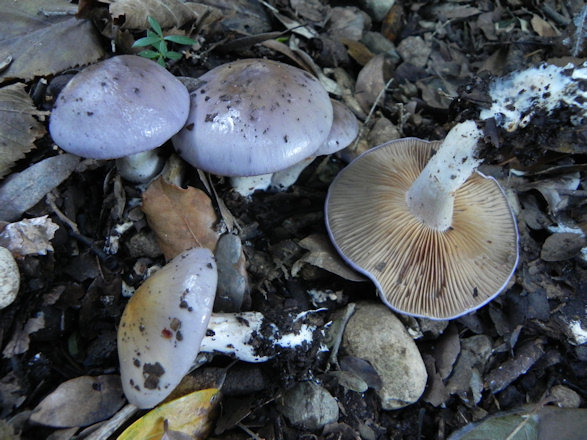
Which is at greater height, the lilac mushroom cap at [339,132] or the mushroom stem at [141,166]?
the lilac mushroom cap at [339,132]

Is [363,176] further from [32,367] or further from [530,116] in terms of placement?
[32,367]

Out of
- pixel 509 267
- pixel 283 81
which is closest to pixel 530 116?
pixel 509 267

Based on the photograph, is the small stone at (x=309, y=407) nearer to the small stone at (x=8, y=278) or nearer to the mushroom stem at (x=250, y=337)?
the mushroom stem at (x=250, y=337)

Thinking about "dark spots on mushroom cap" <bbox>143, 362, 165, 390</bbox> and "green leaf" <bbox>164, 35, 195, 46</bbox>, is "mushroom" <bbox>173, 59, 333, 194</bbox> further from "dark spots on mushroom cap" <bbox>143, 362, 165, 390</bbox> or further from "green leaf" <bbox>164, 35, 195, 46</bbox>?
"dark spots on mushroom cap" <bbox>143, 362, 165, 390</bbox>

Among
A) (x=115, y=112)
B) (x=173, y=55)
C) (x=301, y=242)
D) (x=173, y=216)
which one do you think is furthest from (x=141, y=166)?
(x=301, y=242)

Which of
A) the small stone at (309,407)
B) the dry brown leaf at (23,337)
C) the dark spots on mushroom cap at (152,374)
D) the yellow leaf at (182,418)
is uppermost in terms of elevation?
the dark spots on mushroom cap at (152,374)

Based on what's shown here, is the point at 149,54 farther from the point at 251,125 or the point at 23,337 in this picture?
the point at 23,337

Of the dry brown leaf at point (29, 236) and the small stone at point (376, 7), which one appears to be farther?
the small stone at point (376, 7)

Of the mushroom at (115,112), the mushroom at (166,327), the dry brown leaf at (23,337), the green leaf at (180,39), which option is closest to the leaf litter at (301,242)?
the dry brown leaf at (23,337)
